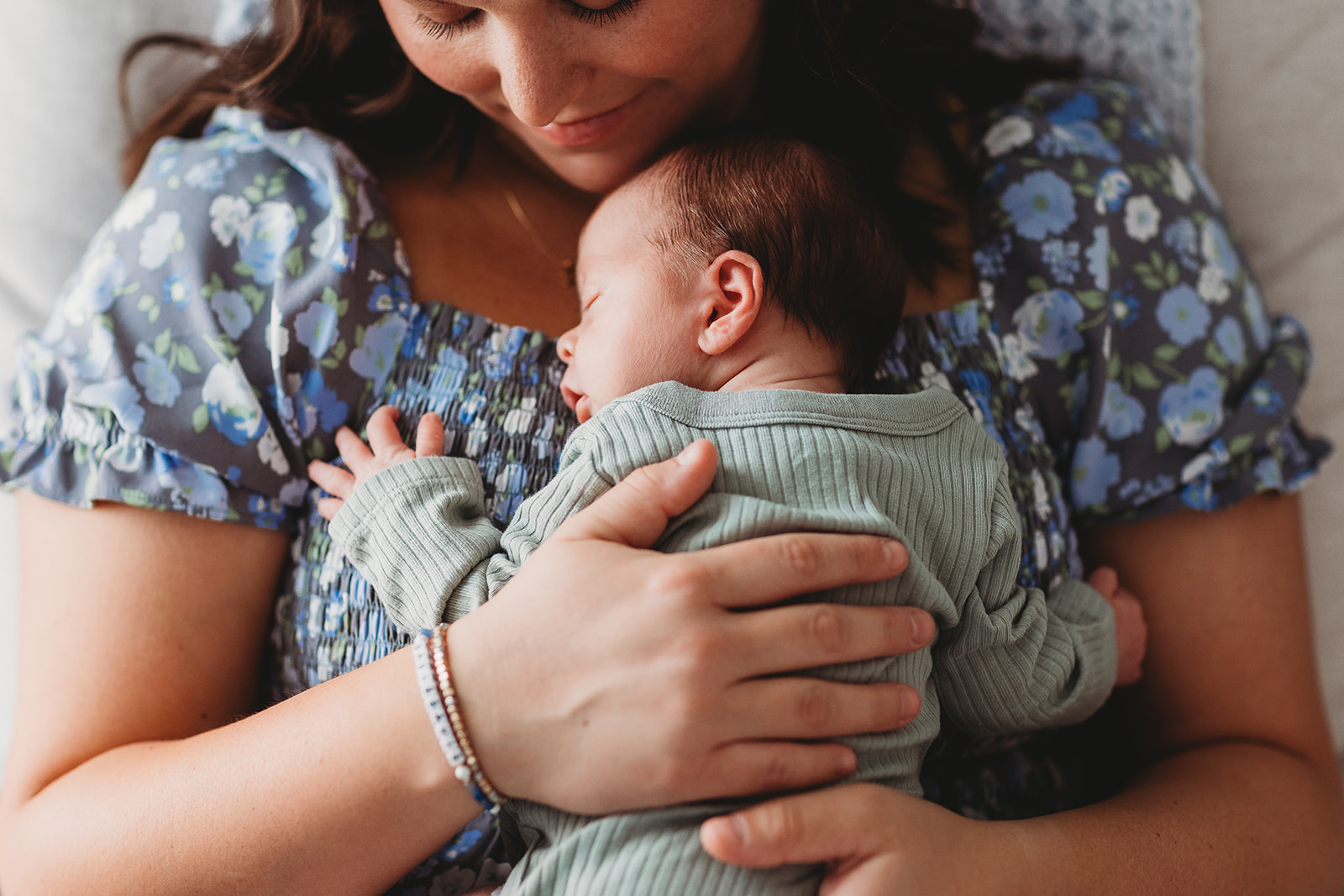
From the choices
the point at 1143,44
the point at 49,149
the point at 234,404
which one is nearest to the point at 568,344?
the point at 234,404

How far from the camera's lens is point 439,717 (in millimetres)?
830

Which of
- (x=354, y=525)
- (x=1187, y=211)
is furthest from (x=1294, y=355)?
(x=354, y=525)

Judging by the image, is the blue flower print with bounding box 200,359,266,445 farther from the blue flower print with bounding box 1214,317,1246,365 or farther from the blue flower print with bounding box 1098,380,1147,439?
the blue flower print with bounding box 1214,317,1246,365

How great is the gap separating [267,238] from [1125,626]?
1062 mm

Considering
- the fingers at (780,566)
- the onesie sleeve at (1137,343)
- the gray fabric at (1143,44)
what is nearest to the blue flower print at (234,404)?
the fingers at (780,566)

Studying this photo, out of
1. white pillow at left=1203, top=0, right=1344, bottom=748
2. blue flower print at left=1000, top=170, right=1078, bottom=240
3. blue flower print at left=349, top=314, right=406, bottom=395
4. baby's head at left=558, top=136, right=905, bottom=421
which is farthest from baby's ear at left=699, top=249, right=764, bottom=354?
white pillow at left=1203, top=0, right=1344, bottom=748

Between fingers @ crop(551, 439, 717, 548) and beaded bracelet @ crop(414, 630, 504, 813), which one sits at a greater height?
fingers @ crop(551, 439, 717, 548)

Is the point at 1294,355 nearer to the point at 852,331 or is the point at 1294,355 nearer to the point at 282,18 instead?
the point at 852,331

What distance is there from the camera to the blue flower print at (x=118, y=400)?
994 mm

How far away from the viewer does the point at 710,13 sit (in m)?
0.98

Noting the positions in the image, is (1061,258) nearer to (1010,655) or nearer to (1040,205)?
(1040,205)

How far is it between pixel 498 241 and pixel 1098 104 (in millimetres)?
823

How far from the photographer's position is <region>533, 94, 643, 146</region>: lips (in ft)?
3.48

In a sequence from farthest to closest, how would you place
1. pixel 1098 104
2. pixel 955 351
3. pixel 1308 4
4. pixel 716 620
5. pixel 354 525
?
1. pixel 1308 4
2. pixel 1098 104
3. pixel 955 351
4. pixel 354 525
5. pixel 716 620
